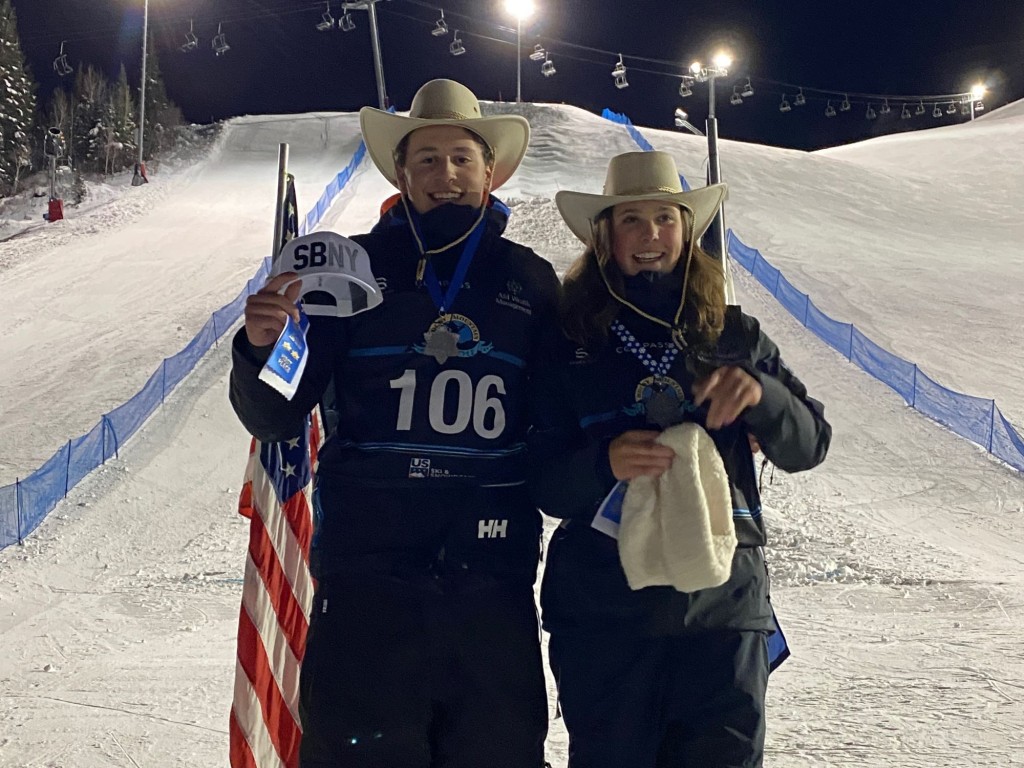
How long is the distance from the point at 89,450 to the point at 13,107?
147 ft

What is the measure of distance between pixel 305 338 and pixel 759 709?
1837 millimetres

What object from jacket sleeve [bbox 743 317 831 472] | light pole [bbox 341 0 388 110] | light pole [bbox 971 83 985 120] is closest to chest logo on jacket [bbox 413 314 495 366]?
jacket sleeve [bbox 743 317 831 472]

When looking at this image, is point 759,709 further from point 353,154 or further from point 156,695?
point 353,154

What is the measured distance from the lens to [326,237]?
284cm

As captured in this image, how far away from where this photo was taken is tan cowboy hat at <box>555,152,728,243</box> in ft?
10.0

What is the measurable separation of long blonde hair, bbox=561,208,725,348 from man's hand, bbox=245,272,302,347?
2.95 ft


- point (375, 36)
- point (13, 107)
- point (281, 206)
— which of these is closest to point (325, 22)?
point (375, 36)

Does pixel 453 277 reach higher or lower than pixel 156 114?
lower

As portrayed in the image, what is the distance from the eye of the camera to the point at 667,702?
2.79m

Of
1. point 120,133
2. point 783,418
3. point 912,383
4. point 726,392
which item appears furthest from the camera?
point 120,133

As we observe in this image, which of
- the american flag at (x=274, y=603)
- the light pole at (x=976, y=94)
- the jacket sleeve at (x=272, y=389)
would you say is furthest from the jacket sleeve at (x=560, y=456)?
the light pole at (x=976, y=94)

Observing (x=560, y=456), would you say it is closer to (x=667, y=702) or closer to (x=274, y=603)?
(x=667, y=702)

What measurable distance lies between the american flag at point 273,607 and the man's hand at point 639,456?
1779 millimetres

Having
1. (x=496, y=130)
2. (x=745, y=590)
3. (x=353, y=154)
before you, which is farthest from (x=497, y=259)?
(x=353, y=154)
